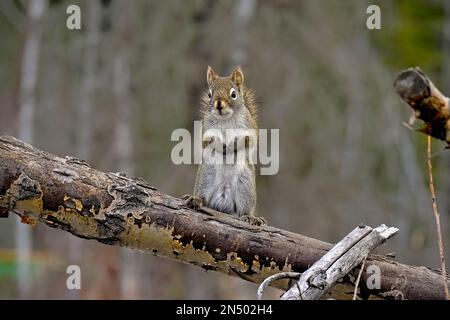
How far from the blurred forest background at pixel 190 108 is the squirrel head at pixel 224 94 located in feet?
12.5

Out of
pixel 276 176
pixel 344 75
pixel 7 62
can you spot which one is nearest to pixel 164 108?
pixel 276 176

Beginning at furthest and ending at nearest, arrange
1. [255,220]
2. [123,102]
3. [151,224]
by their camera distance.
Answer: [123,102] → [255,220] → [151,224]

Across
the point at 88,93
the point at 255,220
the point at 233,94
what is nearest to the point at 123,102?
the point at 88,93

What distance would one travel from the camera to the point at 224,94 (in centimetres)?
Result: 335

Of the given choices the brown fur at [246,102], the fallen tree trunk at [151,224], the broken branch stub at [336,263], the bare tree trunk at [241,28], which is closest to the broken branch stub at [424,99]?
the broken branch stub at [336,263]

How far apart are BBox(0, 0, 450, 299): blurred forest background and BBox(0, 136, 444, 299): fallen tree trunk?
4.33 metres

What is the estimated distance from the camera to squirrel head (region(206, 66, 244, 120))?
3.32 metres

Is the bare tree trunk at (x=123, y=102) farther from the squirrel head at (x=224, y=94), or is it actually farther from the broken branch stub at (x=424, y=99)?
the broken branch stub at (x=424, y=99)

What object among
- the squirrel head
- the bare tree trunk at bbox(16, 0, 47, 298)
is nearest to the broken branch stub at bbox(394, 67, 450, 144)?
the squirrel head

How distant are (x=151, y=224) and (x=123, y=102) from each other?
5.74 m

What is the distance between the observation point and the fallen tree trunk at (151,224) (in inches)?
99.4

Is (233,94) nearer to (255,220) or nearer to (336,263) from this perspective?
(255,220)
